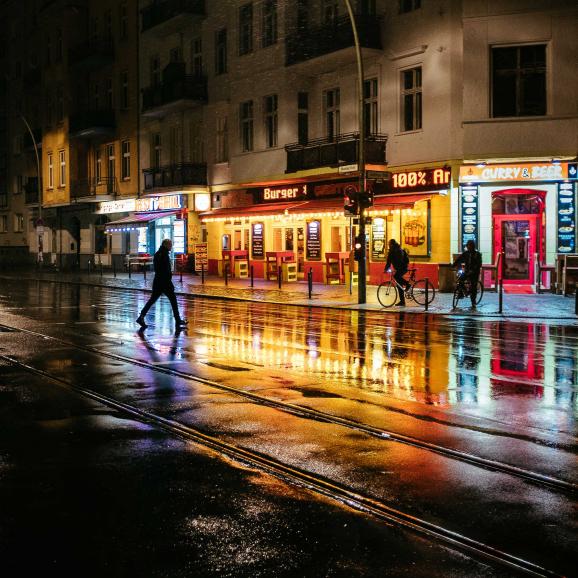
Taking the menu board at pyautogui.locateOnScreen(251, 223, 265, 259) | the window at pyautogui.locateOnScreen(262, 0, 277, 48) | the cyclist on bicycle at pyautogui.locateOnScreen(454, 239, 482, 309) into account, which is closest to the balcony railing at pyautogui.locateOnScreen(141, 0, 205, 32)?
the window at pyautogui.locateOnScreen(262, 0, 277, 48)

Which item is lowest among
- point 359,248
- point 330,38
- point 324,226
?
point 359,248

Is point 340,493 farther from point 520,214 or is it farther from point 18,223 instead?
point 18,223

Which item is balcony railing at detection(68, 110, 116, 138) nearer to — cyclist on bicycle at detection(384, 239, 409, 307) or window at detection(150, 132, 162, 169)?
window at detection(150, 132, 162, 169)

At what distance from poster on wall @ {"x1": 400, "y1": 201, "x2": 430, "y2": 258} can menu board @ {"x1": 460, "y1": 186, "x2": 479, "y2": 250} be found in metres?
1.33

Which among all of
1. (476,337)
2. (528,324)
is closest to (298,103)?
(528,324)

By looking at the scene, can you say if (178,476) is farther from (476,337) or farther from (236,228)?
(236,228)

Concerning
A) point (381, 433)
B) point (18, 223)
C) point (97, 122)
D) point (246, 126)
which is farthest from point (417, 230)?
point (18, 223)

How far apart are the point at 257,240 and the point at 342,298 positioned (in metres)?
12.7

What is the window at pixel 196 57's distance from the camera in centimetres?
4103

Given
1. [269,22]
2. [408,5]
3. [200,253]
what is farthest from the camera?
[200,253]

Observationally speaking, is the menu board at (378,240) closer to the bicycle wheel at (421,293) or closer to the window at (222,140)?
the bicycle wheel at (421,293)

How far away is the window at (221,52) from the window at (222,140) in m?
2.28

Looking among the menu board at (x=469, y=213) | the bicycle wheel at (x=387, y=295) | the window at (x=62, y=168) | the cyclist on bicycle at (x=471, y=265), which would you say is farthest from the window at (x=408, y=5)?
the window at (x=62, y=168)

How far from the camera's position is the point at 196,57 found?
41.4 metres
